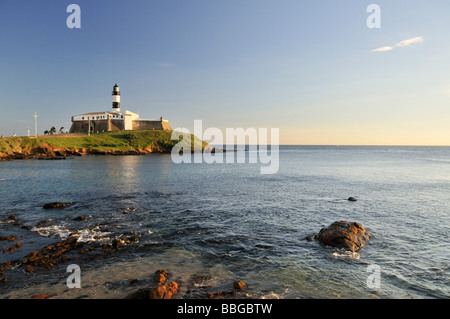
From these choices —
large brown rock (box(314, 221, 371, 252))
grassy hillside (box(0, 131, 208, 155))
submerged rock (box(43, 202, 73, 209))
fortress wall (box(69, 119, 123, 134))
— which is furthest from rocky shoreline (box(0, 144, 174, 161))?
large brown rock (box(314, 221, 371, 252))

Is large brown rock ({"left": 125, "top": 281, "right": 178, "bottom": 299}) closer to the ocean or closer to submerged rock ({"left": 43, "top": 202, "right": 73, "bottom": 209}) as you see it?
the ocean

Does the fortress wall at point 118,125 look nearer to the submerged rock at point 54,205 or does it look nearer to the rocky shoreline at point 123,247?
the submerged rock at point 54,205

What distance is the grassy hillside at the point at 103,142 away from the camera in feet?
333

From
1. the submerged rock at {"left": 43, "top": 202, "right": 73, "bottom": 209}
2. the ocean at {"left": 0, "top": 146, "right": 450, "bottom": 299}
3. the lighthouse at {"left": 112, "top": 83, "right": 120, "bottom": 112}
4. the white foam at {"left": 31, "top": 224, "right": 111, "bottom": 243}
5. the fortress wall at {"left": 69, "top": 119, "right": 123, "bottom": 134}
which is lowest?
the ocean at {"left": 0, "top": 146, "right": 450, "bottom": 299}

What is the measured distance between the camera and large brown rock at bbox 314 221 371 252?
17984mm

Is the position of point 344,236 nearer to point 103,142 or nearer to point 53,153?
point 53,153

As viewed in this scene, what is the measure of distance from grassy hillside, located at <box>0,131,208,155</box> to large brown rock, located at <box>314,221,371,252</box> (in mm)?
116687

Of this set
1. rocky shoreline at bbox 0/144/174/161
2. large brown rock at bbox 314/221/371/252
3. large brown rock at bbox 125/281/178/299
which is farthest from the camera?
rocky shoreline at bbox 0/144/174/161

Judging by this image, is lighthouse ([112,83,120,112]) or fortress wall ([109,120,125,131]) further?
lighthouse ([112,83,120,112])

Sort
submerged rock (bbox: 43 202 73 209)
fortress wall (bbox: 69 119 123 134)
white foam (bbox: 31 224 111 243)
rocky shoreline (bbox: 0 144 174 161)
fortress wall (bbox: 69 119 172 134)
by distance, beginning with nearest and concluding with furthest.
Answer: white foam (bbox: 31 224 111 243)
submerged rock (bbox: 43 202 73 209)
rocky shoreline (bbox: 0 144 174 161)
fortress wall (bbox: 69 119 123 134)
fortress wall (bbox: 69 119 172 134)

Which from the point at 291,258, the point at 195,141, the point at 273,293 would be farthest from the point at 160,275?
the point at 195,141

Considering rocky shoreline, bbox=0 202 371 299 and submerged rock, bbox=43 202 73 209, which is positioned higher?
submerged rock, bbox=43 202 73 209

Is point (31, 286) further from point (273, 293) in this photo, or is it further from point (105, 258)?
point (273, 293)
